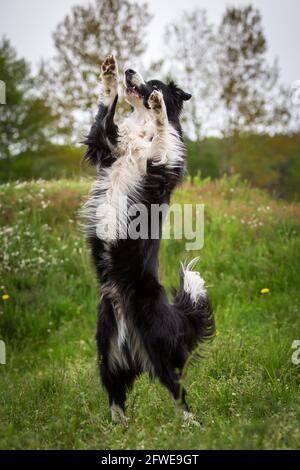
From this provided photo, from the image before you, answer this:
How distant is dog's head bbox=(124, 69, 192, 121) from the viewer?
4.70 meters

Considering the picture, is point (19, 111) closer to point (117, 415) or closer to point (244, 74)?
point (244, 74)

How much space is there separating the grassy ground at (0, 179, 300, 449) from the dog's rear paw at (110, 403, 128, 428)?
0.07 metres

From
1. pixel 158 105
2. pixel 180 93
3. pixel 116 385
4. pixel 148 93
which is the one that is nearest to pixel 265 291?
pixel 180 93

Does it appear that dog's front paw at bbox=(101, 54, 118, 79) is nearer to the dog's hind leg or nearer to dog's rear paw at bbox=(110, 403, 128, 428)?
the dog's hind leg

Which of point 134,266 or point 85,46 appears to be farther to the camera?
point 85,46

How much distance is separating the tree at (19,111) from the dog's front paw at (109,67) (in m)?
19.7

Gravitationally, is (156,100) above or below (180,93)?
below

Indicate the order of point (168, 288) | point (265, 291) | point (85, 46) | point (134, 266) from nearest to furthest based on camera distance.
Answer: point (134, 266)
point (265, 291)
point (168, 288)
point (85, 46)

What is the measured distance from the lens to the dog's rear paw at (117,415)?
4.02m

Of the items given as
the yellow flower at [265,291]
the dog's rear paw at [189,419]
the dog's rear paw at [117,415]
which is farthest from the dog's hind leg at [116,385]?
the yellow flower at [265,291]

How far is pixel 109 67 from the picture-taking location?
14.2 feet

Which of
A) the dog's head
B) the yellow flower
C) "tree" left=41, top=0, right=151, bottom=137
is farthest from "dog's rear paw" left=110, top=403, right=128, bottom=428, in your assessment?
"tree" left=41, top=0, right=151, bottom=137

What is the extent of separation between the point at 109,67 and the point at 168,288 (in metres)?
4.02
